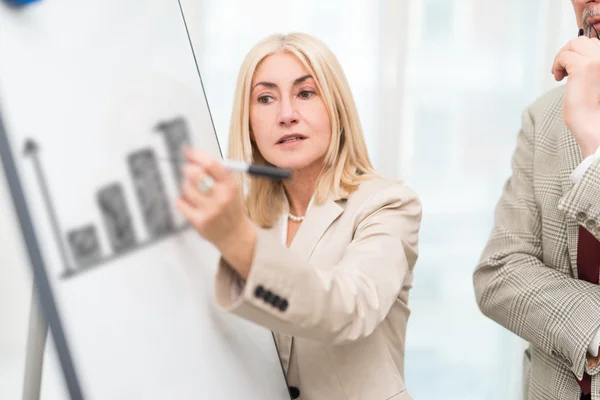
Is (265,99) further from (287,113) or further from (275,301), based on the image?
(275,301)

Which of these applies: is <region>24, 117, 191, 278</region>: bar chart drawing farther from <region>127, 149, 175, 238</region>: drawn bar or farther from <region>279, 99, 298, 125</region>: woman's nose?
<region>279, 99, 298, 125</region>: woman's nose

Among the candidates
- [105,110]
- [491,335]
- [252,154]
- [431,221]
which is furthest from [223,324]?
[491,335]

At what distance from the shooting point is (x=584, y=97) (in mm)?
1068

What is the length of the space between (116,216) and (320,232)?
0.51m

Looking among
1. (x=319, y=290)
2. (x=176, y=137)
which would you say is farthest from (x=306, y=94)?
(x=319, y=290)

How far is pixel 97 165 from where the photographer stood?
0.71 meters

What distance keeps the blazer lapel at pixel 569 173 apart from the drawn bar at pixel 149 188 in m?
0.77

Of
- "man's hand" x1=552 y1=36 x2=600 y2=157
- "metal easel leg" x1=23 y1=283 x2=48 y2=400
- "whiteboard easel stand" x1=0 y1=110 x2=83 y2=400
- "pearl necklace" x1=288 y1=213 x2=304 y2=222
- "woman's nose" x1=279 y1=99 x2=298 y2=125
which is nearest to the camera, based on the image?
"whiteboard easel stand" x1=0 y1=110 x2=83 y2=400

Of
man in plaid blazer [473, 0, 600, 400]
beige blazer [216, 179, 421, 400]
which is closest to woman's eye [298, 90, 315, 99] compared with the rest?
beige blazer [216, 179, 421, 400]

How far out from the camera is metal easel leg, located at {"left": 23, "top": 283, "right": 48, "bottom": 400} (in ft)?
2.27

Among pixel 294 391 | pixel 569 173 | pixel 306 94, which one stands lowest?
pixel 294 391

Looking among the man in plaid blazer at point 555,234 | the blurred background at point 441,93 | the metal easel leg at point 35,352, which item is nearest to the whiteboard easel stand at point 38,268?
the metal easel leg at point 35,352

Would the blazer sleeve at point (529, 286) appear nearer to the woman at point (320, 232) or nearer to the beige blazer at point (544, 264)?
the beige blazer at point (544, 264)

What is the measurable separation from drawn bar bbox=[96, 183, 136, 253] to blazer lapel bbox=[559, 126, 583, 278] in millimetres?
814
